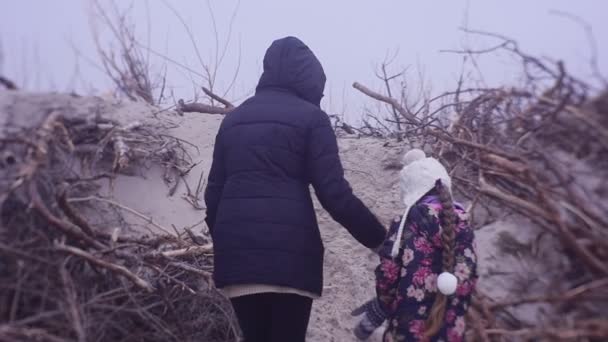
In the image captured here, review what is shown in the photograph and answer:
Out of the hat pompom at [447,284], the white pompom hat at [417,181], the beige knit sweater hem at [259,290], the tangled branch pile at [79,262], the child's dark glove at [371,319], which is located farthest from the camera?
the child's dark glove at [371,319]

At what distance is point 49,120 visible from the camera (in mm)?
2520

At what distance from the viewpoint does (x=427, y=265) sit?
2.46m

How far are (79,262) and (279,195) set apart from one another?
0.88m

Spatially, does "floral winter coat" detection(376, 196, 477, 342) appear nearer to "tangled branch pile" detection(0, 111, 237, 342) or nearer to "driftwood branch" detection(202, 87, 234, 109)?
"tangled branch pile" detection(0, 111, 237, 342)

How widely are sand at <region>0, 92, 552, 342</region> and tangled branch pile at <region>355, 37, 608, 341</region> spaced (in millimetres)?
235

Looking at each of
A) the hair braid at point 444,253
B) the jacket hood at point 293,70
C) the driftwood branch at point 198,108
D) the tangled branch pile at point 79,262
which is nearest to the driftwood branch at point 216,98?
the driftwood branch at point 198,108

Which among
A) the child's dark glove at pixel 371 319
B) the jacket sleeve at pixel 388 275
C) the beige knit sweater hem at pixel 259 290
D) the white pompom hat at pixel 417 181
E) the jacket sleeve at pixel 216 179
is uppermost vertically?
the white pompom hat at pixel 417 181

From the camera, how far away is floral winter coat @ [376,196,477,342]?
2389 millimetres

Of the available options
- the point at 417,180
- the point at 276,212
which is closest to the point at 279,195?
the point at 276,212

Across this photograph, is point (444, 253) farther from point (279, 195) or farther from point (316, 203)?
point (316, 203)

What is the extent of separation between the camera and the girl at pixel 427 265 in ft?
7.83

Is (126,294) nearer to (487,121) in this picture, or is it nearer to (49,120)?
(49,120)

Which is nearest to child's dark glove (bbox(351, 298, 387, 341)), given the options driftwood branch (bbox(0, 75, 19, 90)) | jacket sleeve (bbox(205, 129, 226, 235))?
jacket sleeve (bbox(205, 129, 226, 235))

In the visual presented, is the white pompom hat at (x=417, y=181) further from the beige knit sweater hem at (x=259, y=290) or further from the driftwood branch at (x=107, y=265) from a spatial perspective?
the driftwood branch at (x=107, y=265)
